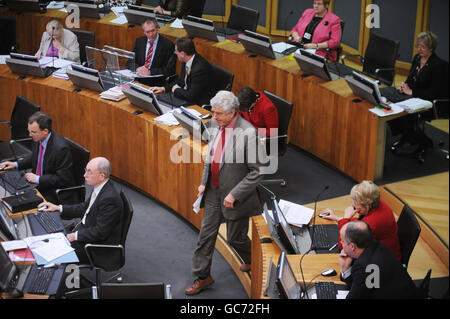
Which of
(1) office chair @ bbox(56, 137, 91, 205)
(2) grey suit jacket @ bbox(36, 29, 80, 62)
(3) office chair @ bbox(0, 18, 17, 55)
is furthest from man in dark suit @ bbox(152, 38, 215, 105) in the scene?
(3) office chair @ bbox(0, 18, 17, 55)

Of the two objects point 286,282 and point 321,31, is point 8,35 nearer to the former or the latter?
point 321,31

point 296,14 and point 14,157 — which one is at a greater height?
point 296,14

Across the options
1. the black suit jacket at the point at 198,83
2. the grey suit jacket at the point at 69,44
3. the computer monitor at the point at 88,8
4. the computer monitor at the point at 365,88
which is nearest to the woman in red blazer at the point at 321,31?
the computer monitor at the point at 365,88

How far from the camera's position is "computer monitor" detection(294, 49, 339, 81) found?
6.52 metres

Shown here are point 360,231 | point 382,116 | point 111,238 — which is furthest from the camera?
point 382,116

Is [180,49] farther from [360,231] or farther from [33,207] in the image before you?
[360,231]

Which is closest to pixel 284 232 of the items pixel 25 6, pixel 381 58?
pixel 381 58

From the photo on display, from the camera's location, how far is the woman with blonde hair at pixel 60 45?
25.1 feet

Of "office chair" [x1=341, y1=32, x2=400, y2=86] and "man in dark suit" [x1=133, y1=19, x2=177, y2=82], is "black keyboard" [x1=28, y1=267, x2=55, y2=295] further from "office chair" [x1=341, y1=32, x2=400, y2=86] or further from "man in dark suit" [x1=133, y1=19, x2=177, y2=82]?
"office chair" [x1=341, y1=32, x2=400, y2=86]

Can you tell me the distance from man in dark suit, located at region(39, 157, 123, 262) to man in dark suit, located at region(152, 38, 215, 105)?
6.64ft

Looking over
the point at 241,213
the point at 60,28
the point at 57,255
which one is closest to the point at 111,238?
the point at 57,255

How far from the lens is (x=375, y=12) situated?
29.6ft

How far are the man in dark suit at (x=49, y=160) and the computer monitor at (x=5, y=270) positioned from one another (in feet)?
4.59

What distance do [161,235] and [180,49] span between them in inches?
73.4
